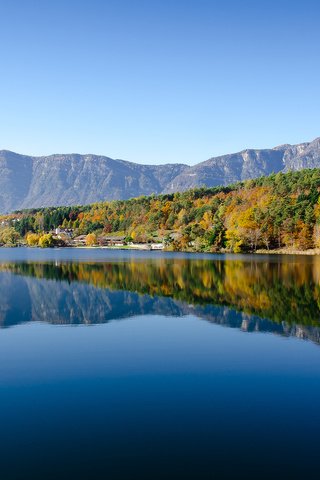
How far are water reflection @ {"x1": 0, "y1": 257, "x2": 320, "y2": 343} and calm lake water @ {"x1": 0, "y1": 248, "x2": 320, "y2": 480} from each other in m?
0.21

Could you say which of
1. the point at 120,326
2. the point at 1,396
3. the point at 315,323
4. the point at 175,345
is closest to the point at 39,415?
the point at 1,396

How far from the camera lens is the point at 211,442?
397 inches

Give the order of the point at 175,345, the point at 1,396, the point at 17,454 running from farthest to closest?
the point at 175,345 < the point at 1,396 < the point at 17,454

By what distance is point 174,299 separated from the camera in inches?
1249

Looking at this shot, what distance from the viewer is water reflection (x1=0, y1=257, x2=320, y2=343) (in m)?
24.7

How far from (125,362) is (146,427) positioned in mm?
5829

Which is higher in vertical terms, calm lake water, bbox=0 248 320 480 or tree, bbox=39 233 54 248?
calm lake water, bbox=0 248 320 480

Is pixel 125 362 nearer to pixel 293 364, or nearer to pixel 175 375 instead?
pixel 175 375

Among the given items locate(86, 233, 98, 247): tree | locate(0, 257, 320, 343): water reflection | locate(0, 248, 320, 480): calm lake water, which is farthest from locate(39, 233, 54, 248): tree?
locate(0, 248, 320, 480): calm lake water

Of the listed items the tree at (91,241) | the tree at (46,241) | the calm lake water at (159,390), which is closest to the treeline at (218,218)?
the tree at (91,241)

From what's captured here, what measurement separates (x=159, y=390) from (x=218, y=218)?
10563 centimetres

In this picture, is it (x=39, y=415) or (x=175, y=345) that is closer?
(x=39, y=415)

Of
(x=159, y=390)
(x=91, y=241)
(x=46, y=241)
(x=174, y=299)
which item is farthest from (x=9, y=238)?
(x=159, y=390)

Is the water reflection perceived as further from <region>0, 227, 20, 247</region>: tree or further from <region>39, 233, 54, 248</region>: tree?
<region>0, 227, 20, 247</region>: tree
